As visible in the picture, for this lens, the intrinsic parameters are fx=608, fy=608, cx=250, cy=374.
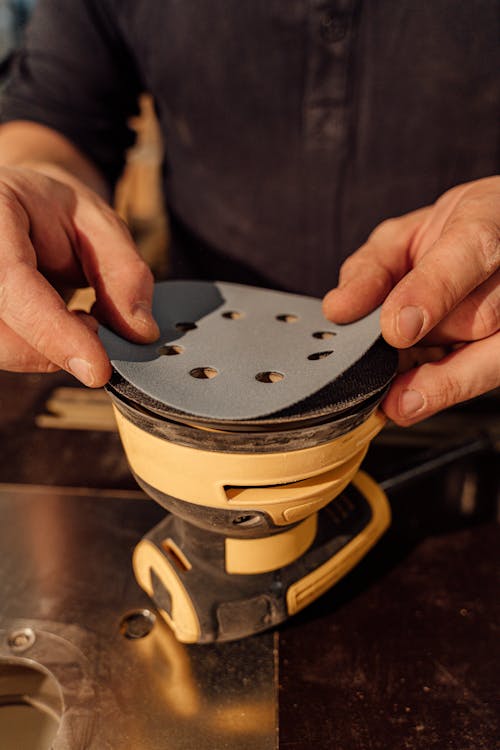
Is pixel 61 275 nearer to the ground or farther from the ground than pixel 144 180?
farther from the ground

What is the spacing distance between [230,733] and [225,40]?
0.84 m

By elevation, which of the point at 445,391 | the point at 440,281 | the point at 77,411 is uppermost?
the point at 440,281

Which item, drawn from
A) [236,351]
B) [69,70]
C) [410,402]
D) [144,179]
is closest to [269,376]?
[236,351]

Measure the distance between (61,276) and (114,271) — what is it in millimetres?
106

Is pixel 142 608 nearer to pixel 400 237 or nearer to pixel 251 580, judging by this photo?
pixel 251 580

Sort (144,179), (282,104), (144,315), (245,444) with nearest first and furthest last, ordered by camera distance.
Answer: (245,444) → (144,315) → (282,104) → (144,179)

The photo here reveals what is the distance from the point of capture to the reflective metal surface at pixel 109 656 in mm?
488

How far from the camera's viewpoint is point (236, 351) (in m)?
0.49

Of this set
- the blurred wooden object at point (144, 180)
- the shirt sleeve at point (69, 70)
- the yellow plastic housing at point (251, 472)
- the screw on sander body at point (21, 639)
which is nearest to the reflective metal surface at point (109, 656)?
the screw on sander body at point (21, 639)

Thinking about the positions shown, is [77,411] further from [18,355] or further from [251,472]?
[251,472]

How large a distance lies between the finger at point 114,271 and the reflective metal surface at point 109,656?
268 millimetres

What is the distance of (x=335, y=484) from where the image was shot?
0.47 metres

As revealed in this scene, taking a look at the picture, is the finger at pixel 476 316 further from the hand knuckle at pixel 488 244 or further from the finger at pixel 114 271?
the finger at pixel 114 271

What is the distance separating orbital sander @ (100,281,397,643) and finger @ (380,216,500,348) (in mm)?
22
